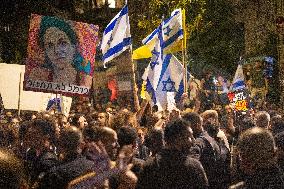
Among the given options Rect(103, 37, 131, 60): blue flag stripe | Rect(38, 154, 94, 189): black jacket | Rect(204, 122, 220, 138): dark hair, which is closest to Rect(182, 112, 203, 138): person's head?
Rect(204, 122, 220, 138): dark hair

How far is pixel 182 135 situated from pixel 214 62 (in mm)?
33221

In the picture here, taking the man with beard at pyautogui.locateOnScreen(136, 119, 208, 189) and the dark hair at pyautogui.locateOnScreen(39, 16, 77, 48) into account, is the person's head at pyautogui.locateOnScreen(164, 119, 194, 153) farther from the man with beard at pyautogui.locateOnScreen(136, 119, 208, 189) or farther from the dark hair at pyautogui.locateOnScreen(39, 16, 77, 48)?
the dark hair at pyautogui.locateOnScreen(39, 16, 77, 48)

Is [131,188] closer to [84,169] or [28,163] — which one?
[84,169]

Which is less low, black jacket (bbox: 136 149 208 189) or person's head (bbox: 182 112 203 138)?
person's head (bbox: 182 112 203 138)

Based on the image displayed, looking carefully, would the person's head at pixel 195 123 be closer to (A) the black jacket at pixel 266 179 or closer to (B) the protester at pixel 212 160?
(B) the protester at pixel 212 160

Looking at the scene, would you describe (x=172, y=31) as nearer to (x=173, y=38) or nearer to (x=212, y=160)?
(x=173, y=38)

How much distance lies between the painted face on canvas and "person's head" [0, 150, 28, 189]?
6648 mm

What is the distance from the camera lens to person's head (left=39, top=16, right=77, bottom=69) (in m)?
9.09

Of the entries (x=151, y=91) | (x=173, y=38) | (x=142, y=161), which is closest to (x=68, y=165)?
(x=142, y=161)

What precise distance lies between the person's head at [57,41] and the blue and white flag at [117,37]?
182 centimetres

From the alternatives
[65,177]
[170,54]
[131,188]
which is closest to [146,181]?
[131,188]

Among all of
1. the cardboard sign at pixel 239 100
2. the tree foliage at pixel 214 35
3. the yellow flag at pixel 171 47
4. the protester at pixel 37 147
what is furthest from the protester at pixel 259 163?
the tree foliage at pixel 214 35

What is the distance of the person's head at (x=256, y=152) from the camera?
3.82 meters

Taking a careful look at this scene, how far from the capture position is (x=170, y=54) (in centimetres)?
1159
